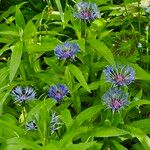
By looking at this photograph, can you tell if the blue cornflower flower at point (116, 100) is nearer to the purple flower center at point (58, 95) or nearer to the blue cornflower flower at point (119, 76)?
the blue cornflower flower at point (119, 76)

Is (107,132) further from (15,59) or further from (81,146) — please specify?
(15,59)

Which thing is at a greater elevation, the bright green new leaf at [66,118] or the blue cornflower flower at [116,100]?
the blue cornflower flower at [116,100]

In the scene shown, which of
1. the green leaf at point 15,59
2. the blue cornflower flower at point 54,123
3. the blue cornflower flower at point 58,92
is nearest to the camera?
the blue cornflower flower at point 54,123

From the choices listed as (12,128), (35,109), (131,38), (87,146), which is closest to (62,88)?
(35,109)

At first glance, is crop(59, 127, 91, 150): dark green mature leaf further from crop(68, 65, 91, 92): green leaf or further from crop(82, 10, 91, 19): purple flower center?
crop(82, 10, 91, 19): purple flower center

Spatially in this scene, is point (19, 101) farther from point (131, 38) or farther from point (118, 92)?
point (131, 38)

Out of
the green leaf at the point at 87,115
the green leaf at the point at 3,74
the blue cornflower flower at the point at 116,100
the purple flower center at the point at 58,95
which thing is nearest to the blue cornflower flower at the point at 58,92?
the purple flower center at the point at 58,95

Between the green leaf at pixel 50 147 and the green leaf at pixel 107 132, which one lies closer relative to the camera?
the green leaf at pixel 50 147
